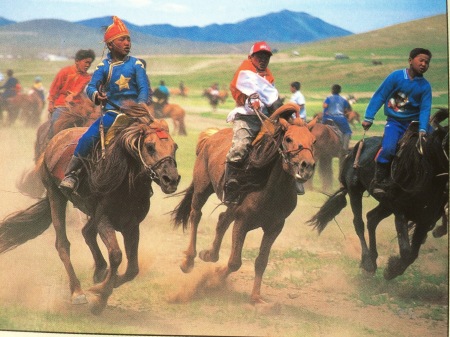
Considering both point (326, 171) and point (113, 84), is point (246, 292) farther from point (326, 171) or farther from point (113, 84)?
point (326, 171)

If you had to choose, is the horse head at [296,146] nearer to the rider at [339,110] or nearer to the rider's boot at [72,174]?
the rider's boot at [72,174]

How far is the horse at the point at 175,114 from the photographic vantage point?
51.0ft

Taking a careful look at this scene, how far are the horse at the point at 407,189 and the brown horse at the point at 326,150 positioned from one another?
1941mm

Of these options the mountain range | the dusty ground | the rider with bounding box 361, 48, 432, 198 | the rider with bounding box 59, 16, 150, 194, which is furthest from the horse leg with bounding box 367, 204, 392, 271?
the rider with bounding box 59, 16, 150, 194

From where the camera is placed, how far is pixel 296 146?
10281 millimetres

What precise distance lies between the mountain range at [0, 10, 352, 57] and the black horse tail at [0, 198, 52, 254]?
2.47 meters

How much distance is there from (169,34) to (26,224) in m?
3.55

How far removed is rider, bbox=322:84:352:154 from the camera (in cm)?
1356

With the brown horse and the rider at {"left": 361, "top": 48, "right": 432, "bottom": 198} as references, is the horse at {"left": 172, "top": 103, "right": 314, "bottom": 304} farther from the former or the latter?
the brown horse

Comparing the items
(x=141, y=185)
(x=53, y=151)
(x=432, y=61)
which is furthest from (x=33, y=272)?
(x=432, y=61)

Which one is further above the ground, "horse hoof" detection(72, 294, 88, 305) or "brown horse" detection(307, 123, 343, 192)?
"brown horse" detection(307, 123, 343, 192)

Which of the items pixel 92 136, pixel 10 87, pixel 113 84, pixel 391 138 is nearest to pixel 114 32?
pixel 113 84

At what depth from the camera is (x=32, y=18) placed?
44.2 ft

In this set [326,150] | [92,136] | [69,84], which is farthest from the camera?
[326,150]
